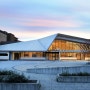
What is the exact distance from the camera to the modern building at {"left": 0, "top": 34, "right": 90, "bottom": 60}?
63.5 m

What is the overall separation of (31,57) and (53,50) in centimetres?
517

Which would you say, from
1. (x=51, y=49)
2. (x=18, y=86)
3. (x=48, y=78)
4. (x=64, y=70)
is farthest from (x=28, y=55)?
(x=18, y=86)

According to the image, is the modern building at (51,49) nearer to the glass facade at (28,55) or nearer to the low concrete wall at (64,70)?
the glass facade at (28,55)

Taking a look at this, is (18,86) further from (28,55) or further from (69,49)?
(69,49)

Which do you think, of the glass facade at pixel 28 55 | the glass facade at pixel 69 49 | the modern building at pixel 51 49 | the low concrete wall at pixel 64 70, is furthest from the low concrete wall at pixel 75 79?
the glass facade at pixel 69 49

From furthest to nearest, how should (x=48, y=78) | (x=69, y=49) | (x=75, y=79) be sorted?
(x=69, y=49) < (x=48, y=78) < (x=75, y=79)

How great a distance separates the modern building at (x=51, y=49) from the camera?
63463mm

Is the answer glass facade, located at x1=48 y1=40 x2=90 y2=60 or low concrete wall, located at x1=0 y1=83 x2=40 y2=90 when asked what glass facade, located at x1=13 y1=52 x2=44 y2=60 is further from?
low concrete wall, located at x1=0 y1=83 x2=40 y2=90

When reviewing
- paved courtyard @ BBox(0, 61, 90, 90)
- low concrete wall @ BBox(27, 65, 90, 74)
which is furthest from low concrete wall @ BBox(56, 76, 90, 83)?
low concrete wall @ BBox(27, 65, 90, 74)

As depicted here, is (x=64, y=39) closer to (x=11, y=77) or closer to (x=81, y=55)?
(x=81, y=55)

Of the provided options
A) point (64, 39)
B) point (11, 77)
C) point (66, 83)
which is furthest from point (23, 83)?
point (64, 39)

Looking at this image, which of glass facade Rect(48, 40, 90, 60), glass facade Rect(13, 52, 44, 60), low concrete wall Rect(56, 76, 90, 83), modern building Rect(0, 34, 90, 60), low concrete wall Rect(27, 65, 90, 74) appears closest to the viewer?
low concrete wall Rect(56, 76, 90, 83)

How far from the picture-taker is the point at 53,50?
2539 inches

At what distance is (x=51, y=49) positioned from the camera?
213ft
